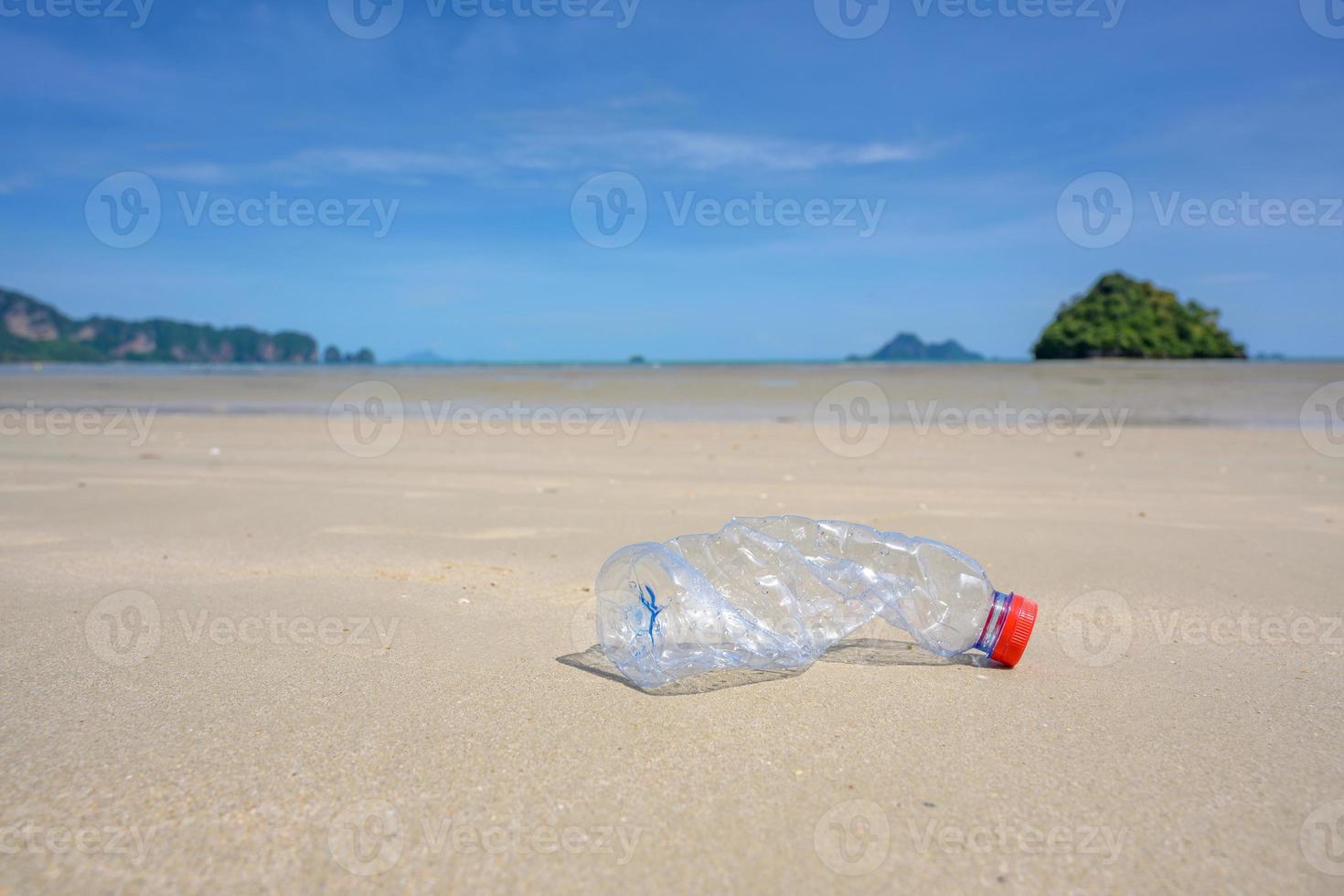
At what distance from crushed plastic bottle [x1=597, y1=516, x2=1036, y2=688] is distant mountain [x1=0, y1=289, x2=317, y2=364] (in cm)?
8578

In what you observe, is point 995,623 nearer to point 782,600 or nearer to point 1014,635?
point 1014,635

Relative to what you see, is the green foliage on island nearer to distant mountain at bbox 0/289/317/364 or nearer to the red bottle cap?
the red bottle cap

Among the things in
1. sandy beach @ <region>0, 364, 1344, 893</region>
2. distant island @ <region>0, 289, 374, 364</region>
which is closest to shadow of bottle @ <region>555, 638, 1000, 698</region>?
sandy beach @ <region>0, 364, 1344, 893</region>

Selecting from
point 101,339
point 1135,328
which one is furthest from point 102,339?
point 1135,328

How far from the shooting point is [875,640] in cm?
290

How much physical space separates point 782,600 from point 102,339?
112 m

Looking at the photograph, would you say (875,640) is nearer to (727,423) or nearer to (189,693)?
(189,693)

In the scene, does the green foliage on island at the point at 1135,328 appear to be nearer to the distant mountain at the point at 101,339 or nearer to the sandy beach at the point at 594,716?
the sandy beach at the point at 594,716

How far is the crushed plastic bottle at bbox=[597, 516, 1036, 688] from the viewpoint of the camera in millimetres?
2590

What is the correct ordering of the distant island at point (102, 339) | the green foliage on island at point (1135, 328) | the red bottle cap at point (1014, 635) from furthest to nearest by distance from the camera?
the distant island at point (102, 339)
the green foliage on island at point (1135, 328)
the red bottle cap at point (1014, 635)

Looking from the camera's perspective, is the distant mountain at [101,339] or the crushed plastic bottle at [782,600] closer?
the crushed plastic bottle at [782,600]


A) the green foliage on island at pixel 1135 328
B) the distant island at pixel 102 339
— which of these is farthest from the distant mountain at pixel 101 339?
the green foliage on island at pixel 1135 328

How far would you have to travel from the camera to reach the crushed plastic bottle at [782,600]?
8.50ft

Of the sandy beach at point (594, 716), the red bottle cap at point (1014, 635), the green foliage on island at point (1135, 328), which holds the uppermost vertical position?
the green foliage on island at point (1135, 328)
